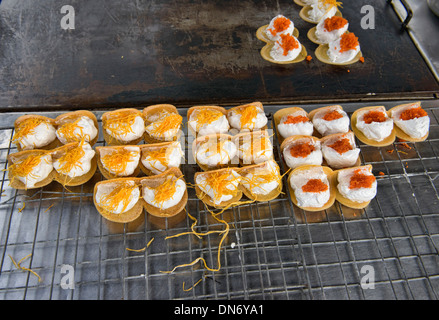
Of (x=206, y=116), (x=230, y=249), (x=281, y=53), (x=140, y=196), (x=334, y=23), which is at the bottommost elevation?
(x=230, y=249)

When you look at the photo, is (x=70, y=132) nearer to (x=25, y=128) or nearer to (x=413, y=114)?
(x=25, y=128)

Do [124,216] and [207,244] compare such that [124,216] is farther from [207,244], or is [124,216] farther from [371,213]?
[371,213]

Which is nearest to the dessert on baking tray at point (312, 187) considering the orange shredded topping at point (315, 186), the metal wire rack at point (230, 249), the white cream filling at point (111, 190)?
the orange shredded topping at point (315, 186)

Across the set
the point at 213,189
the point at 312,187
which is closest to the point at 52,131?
the point at 213,189

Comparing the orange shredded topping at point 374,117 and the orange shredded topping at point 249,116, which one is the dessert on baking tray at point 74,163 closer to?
the orange shredded topping at point 249,116

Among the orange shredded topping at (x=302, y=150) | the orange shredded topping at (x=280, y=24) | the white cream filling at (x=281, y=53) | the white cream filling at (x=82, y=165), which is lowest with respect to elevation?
the white cream filling at (x=82, y=165)

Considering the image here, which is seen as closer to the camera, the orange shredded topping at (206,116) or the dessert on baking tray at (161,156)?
the dessert on baking tray at (161,156)
